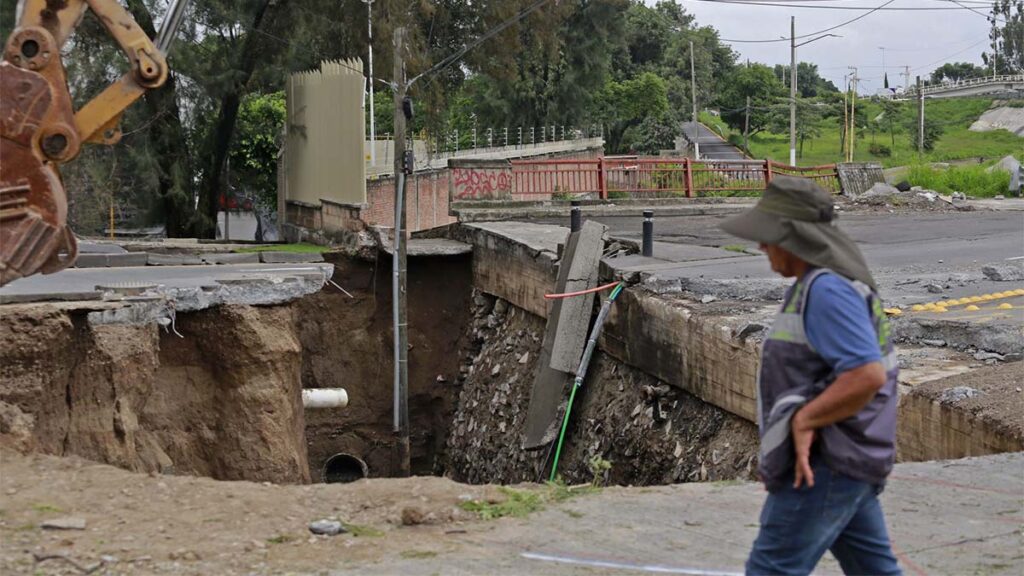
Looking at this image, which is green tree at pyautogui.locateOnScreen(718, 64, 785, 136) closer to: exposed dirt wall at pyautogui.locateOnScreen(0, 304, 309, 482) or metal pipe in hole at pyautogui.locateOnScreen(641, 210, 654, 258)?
metal pipe in hole at pyautogui.locateOnScreen(641, 210, 654, 258)

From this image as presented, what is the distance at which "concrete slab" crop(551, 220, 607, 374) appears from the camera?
14211mm

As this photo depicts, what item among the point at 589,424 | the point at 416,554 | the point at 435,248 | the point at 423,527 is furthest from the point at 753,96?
the point at 416,554

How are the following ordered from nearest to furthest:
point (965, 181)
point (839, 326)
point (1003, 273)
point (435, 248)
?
1. point (839, 326)
2. point (1003, 273)
3. point (435, 248)
4. point (965, 181)

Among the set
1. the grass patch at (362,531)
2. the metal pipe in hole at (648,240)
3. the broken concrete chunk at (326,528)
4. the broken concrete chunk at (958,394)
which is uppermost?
the metal pipe in hole at (648,240)

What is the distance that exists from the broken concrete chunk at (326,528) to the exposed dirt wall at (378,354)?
14.0 m

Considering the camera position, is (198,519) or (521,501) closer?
(198,519)

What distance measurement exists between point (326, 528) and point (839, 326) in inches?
112

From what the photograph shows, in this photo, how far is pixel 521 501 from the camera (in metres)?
5.85

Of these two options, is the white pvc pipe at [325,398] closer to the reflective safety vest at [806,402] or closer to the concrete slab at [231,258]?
the concrete slab at [231,258]

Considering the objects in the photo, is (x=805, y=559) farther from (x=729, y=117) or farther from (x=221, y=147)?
(x=729, y=117)

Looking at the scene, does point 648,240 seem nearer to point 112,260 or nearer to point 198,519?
point 112,260

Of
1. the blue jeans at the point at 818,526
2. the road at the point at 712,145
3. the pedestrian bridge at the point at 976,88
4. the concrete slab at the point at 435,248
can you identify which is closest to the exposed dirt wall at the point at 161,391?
the blue jeans at the point at 818,526

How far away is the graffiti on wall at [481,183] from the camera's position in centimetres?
2384

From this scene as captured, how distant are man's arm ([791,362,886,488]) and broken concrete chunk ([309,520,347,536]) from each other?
8.33 ft
